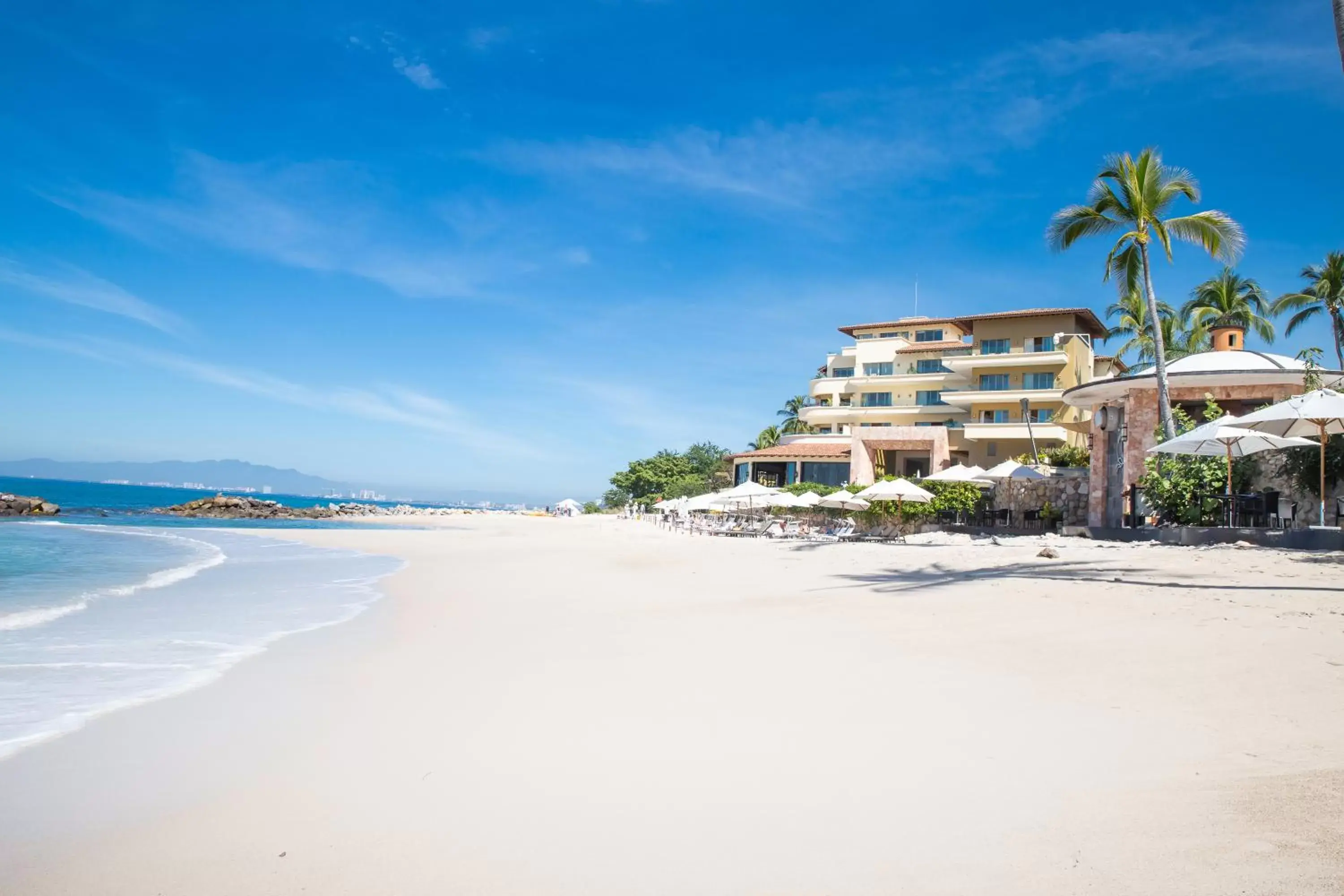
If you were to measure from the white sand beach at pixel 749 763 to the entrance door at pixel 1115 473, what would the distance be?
14.8 metres

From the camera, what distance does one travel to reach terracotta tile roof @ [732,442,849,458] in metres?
44.6

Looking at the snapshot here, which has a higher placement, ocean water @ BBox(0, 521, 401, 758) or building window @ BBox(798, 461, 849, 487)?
building window @ BBox(798, 461, 849, 487)

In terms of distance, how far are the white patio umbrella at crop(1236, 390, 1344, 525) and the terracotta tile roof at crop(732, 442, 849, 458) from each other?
92.1 ft

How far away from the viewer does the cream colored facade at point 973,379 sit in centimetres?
4000

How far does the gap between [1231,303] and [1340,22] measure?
3723 centimetres

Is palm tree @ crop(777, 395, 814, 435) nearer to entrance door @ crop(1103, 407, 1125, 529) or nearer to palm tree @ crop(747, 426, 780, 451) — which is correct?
palm tree @ crop(747, 426, 780, 451)

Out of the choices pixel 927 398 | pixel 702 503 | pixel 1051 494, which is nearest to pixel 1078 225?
pixel 1051 494

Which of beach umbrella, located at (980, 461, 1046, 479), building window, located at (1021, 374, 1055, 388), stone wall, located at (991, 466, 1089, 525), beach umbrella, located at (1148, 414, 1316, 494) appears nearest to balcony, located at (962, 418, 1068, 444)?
building window, located at (1021, 374, 1055, 388)

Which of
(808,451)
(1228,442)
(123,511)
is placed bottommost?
(123,511)

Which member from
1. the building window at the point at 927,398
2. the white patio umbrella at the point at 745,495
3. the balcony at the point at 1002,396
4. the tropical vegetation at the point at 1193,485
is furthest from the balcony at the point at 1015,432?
the tropical vegetation at the point at 1193,485

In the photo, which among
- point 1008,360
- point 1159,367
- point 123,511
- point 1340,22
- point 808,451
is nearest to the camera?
point 1340,22

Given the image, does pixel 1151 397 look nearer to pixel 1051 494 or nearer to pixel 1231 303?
pixel 1051 494

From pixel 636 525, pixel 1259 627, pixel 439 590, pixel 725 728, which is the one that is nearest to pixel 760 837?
pixel 725 728

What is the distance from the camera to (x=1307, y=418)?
43.9 ft
